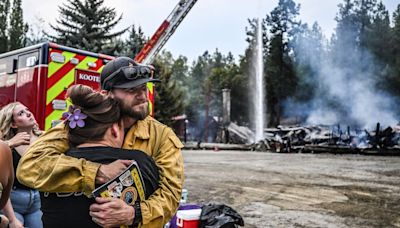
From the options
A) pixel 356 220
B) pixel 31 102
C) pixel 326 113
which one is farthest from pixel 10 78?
pixel 326 113

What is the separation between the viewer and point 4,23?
35.4 m

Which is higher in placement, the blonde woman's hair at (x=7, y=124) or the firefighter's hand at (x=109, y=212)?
the blonde woman's hair at (x=7, y=124)

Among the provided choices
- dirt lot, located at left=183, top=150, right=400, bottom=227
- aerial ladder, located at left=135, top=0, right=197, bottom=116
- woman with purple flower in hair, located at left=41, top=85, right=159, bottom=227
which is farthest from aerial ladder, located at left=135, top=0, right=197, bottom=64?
woman with purple flower in hair, located at left=41, top=85, right=159, bottom=227

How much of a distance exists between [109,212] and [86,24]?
97.1 feet

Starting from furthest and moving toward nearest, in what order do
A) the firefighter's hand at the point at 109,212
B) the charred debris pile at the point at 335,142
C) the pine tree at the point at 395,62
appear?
the pine tree at the point at 395,62 < the charred debris pile at the point at 335,142 < the firefighter's hand at the point at 109,212

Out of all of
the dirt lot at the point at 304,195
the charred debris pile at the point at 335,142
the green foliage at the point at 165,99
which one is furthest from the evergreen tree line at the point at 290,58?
the dirt lot at the point at 304,195

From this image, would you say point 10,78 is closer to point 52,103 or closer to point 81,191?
point 52,103

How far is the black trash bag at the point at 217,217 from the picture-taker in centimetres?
314

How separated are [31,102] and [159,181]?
3.66m

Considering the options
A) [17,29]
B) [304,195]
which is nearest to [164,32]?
[304,195]

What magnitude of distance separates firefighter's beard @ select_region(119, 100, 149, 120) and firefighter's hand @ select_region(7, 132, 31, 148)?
134 centimetres

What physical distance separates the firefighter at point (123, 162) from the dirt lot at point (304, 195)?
324cm

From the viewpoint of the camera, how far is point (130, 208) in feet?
5.44

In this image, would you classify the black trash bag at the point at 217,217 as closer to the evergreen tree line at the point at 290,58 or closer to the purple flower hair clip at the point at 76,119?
the purple flower hair clip at the point at 76,119
